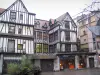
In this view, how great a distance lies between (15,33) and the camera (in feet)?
76.9

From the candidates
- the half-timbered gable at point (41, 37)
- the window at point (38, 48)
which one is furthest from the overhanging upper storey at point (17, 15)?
the window at point (38, 48)

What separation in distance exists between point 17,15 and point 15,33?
3581 mm

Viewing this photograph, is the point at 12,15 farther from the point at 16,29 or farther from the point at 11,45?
the point at 11,45

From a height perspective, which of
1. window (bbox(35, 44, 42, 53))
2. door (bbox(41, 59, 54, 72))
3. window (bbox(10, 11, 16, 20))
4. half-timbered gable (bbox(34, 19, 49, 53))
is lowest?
door (bbox(41, 59, 54, 72))

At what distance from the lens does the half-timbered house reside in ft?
71.8

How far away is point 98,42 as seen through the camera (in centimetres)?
2934

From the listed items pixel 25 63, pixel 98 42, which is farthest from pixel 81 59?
pixel 25 63

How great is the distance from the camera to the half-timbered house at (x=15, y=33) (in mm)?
21891

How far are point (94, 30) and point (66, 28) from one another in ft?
23.9

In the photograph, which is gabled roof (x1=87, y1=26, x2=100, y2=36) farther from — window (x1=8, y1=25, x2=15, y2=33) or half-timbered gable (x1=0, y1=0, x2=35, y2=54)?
window (x1=8, y1=25, x2=15, y2=33)

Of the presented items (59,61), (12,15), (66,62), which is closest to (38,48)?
(59,61)

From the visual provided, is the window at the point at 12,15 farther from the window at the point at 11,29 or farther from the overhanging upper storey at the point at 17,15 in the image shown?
the window at the point at 11,29

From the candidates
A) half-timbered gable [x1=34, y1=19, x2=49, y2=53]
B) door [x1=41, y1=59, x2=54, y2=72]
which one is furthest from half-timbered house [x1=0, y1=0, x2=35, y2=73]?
half-timbered gable [x1=34, y1=19, x2=49, y2=53]

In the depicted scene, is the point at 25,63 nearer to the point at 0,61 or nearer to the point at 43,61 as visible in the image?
the point at 0,61
